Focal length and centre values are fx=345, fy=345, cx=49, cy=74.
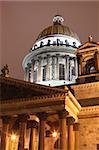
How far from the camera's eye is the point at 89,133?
99.2ft

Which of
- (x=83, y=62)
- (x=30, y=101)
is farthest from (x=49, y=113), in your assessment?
(x=83, y=62)

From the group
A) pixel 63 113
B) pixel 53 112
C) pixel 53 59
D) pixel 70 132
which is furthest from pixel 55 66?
pixel 63 113

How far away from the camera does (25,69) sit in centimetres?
5750

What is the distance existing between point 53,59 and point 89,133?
78.7 ft

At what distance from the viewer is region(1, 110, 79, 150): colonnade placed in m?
26.4

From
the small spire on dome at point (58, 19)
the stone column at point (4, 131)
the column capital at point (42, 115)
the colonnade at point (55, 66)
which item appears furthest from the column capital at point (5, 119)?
the small spire on dome at point (58, 19)

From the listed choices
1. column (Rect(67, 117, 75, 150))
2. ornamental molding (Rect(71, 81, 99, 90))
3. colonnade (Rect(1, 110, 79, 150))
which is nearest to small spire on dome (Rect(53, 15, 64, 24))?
ornamental molding (Rect(71, 81, 99, 90))

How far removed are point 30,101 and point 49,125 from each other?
4977 mm

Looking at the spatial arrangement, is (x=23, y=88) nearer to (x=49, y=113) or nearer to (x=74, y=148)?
(x=49, y=113)

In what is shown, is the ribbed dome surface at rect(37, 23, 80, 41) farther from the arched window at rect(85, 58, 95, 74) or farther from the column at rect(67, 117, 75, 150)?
the column at rect(67, 117, 75, 150)

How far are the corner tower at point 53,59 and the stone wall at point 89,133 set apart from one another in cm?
1956

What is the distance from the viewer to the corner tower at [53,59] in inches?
2042

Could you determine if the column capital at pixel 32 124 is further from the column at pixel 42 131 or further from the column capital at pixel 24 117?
the column at pixel 42 131

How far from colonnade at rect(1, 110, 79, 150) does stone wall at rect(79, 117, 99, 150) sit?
572mm
